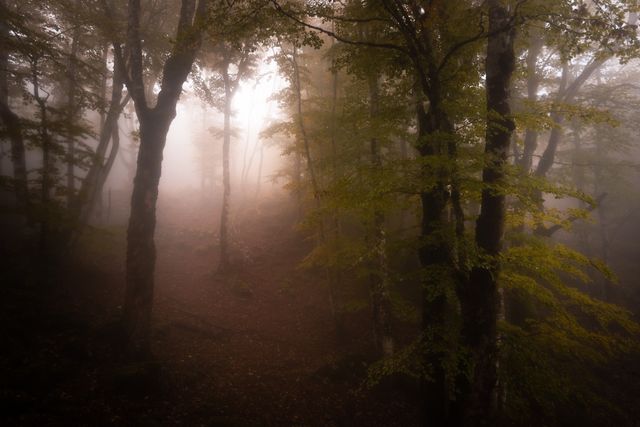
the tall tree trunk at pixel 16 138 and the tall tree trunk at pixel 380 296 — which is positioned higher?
the tall tree trunk at pixel 16 138

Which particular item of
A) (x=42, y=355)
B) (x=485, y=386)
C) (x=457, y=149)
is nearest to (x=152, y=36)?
(x=42, y=355)

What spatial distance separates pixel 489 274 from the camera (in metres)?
6.20

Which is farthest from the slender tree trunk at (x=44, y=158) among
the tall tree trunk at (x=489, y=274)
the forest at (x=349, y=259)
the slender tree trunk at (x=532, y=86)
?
the slender tree trunk at (x=532, y=86)

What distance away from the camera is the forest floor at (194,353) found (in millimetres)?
7586

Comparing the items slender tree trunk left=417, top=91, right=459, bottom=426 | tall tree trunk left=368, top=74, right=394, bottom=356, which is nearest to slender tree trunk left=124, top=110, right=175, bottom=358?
tall tree trunk left=368, top=74, right=394, bottom=356

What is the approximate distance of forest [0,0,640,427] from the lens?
6043mm

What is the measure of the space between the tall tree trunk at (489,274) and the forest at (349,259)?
0.04 metres

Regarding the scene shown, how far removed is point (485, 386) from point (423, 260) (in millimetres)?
2577

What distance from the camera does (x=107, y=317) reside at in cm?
1068

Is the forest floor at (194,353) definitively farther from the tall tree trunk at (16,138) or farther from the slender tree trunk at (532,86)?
the slender tree trunk at (532,86)

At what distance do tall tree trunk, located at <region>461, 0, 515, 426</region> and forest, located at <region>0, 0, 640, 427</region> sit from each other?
0.04m

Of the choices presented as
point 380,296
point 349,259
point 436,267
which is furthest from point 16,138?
point 436,267

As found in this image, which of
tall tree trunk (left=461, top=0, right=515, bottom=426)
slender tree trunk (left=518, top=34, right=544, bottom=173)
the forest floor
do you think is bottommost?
the forest floor

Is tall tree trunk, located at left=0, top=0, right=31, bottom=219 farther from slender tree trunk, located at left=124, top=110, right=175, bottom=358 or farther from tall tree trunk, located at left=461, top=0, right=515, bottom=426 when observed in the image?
tall tree trunk, located at left=461, top=0, right=515, bottom=426
